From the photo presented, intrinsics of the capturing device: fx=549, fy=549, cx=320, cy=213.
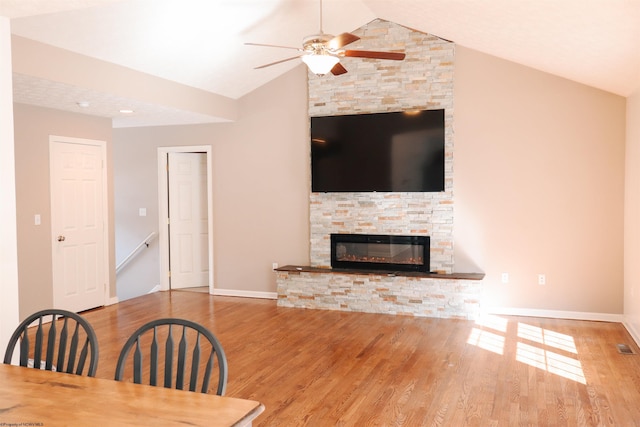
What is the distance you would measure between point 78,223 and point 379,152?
3.83 metres

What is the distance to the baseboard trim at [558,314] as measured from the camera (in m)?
6.12

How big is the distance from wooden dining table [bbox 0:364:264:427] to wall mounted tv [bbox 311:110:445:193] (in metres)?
5.07

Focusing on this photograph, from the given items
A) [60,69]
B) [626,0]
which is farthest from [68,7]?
[626,0]

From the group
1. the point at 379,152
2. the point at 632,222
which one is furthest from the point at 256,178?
the point at 632,222

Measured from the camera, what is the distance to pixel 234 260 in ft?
25.8

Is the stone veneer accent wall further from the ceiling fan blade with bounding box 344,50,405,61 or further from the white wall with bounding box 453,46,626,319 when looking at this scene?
the ceiling fan blade with bounding box 344,50,405,61

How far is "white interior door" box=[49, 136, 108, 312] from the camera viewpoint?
21.2ft

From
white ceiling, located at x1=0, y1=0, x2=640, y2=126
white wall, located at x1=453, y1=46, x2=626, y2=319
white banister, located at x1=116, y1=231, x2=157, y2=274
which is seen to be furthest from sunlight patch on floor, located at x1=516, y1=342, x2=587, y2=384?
white banister, located at x1=116, y1=231, x2=157, y2=274

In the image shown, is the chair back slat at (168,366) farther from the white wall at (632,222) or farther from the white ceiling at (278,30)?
the white wall at (632,222)

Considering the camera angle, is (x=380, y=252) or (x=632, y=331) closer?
(x=632, y=331)

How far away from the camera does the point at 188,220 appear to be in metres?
8.52

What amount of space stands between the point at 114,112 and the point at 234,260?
259 cm

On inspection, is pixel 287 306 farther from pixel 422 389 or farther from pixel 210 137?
pixel 422 389

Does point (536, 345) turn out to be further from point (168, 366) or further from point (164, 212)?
point (164, 212)
